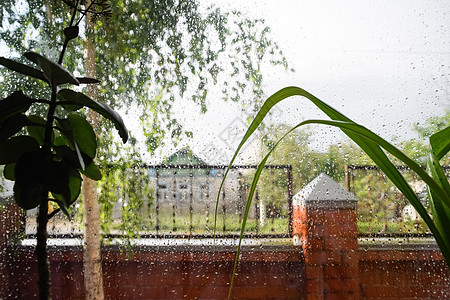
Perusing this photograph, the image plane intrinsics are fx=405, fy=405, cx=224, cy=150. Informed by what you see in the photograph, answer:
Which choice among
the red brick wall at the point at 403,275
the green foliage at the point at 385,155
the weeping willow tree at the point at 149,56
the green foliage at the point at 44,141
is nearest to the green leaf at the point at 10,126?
the green foliage at the point at 44,141

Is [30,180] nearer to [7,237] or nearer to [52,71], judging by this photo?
[52,71]

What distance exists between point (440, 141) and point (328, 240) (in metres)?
1.14

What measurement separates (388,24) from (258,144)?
2.23 ft

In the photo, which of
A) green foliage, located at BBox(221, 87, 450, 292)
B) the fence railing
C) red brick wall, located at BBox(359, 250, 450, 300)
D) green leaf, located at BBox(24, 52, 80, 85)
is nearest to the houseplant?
green leaf, located at BBox(24, 52, 80, 85)

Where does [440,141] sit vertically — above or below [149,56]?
below

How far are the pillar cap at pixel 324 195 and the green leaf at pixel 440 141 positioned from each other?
1.07 m

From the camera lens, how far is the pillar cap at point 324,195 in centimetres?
154

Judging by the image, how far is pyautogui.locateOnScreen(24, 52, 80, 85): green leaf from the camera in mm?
609

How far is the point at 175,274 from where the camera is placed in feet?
5.19

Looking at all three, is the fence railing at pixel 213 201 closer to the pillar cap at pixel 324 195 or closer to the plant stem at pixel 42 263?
the pillar cap at pixel 324 195

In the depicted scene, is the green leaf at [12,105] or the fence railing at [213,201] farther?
the fence railing at [213,201]

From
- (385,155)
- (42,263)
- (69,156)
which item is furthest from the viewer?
(69,156)

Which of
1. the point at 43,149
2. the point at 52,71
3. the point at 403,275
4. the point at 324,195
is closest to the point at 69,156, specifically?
the point at 43,149

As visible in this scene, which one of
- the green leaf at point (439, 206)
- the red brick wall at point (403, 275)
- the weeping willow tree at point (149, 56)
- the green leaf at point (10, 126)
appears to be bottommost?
the red brick wall at point (403, 275)
